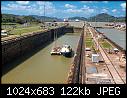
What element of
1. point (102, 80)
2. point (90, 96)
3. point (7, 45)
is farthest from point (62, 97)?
point (7, 45)

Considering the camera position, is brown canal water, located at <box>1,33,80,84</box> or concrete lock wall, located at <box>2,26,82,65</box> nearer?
brown canal water, located at <box>1,33,80,84</box>

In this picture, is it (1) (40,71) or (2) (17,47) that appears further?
(2) (17,47)

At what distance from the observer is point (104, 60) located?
1013 inches

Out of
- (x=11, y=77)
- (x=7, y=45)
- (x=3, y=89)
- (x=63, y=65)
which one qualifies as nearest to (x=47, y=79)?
(x=11, y=77)

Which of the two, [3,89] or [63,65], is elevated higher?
[3,89]

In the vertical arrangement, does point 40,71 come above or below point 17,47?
below

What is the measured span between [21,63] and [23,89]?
21899 mm

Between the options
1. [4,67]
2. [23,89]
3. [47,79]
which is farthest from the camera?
[4,67]

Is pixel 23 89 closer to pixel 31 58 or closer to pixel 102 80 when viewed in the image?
pixel 102 80

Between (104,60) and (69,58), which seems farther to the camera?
(69,58)

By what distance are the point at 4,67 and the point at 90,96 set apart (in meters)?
19.9

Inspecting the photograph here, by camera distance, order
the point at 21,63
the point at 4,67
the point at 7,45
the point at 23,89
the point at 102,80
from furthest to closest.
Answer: the point at 7,45 < the point at 21,63 < the point at 4,67 < the point at 102,80 < the point at 23,89

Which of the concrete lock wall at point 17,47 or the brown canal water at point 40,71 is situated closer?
the brown canal water at point 40,71

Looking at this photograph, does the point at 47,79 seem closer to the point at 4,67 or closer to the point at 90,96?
the point at 4,67
